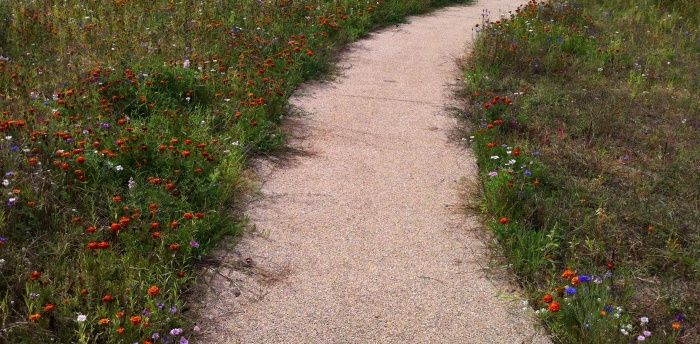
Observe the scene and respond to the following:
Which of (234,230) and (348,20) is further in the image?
(348,20)

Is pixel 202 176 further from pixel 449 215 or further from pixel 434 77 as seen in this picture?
pixel 434 77

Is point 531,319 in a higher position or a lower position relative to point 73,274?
lower

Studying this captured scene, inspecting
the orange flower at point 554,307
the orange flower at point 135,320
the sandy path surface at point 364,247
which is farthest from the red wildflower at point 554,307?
the orange flower at point 135,320

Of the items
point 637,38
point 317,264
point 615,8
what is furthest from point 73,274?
point 615,8

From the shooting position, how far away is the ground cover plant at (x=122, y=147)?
312cm

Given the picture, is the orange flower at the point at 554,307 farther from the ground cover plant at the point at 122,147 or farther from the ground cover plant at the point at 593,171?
the ground cover plant at the point at 122,147

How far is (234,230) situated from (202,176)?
0.58 m

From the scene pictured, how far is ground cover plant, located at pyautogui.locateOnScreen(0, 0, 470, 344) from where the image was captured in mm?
3125

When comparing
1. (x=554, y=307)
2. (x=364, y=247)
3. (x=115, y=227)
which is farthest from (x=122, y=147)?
(x=554, y=307)

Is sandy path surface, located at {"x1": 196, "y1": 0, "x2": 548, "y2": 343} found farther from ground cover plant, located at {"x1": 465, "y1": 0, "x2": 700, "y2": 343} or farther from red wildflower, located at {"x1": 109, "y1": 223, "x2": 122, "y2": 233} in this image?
red wildflower, located at {"x1": 109, "y1": 223, "x2": 122, "y2": 233}

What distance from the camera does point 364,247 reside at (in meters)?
3.99

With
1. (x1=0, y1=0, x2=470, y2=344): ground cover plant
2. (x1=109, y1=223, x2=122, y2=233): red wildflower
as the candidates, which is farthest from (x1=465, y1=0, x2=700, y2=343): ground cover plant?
(x1=109, y1=223, x2=122, y2=233): red wildflower

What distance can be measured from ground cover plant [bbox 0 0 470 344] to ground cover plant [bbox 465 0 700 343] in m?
1.76

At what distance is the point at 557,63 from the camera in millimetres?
7445
